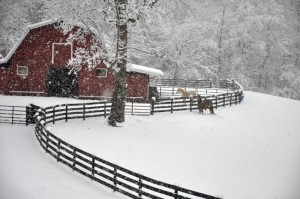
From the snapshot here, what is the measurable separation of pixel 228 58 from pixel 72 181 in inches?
1649

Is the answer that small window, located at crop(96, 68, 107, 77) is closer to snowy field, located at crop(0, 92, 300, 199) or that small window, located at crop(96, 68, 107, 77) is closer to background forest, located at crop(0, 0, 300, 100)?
snowy field, located at crop(0, 92, 300, 199)

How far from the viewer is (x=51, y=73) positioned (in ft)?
105

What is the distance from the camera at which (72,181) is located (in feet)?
42.7

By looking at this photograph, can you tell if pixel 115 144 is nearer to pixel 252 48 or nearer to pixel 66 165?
pixel 66 165

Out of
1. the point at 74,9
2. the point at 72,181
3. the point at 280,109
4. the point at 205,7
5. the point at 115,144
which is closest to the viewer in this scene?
the point at 72,181

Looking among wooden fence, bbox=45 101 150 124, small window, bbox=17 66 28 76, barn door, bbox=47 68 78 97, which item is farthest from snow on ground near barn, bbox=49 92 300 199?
small window, bbox=17 66 28 76

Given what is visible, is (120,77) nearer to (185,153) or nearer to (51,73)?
(185,153)

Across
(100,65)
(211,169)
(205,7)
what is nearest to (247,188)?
(211,169)

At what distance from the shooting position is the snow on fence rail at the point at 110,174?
11.1 m

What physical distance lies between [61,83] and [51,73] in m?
1.22

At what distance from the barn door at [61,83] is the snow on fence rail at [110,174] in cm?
981

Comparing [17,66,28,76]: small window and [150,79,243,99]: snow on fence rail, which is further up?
[17,66,28,76]: small window

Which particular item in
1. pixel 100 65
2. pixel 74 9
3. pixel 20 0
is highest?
pixel 20 0

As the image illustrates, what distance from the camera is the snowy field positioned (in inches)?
525
